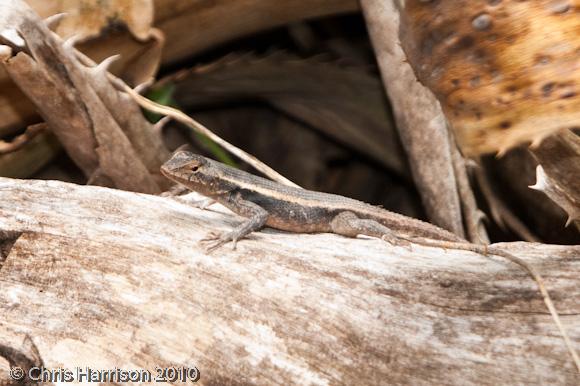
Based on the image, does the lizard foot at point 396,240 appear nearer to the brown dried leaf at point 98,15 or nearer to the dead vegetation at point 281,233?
the dead vegetation at point 281,233

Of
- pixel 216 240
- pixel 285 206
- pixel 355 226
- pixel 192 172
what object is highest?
pixel 192 172

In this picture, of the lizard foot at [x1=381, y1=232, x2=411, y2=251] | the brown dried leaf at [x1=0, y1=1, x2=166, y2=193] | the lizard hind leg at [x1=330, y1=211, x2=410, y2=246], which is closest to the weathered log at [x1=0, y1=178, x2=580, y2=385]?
the lizard foot at [x1=381, y1=232, x2=411, y2=251]

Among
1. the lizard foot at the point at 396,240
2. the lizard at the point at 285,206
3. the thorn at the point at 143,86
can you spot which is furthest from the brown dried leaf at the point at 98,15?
the lizard foot at the point at 396,240

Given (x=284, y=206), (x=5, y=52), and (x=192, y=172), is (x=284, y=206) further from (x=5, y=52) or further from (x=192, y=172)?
(x=5, y=52)

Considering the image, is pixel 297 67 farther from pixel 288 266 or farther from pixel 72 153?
pixel 288 266

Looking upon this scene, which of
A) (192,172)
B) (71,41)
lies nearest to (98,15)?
(71,41)
